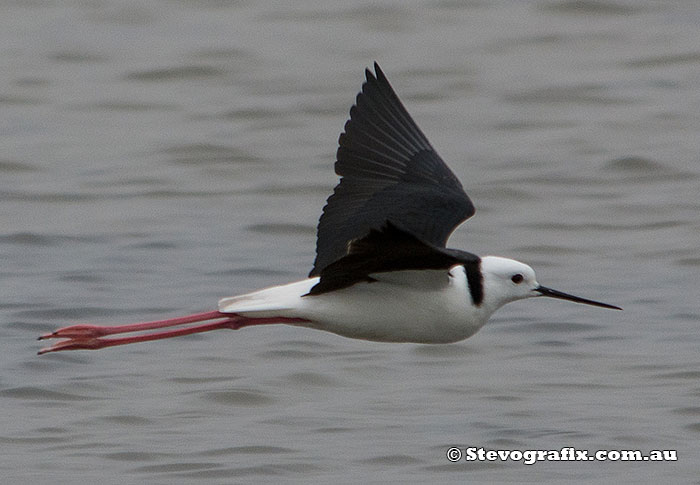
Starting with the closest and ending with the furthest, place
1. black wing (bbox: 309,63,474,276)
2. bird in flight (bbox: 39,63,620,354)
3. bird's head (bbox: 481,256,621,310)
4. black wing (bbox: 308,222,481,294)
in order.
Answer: black wing (bbox: 308,222,481,294)
bird in flight (bbox: 39,63,620,354)
bird's head (bbox: 481,256,621,310)
black wing (bbox: 309,63,474,276)

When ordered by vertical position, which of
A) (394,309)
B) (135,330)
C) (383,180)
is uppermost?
(383,180)

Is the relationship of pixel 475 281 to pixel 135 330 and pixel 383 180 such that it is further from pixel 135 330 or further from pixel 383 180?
pixel 135 330

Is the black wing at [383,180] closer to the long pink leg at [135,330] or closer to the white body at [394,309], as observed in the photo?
the white body at [394,309]

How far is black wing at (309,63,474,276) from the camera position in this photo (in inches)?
266

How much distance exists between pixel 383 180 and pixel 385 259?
4.47ft

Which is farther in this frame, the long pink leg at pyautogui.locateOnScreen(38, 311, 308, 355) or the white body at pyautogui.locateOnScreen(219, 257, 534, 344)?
the long pink leg at pyautogui.locateOnScreen(38, 311, 308, 355)

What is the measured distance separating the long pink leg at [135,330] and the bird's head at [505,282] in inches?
36.1

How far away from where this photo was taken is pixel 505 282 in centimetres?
667

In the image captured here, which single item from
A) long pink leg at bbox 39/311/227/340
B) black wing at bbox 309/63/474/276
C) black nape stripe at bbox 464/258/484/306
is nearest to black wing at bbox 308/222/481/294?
black nape stripe at bbox 464/258/484/306

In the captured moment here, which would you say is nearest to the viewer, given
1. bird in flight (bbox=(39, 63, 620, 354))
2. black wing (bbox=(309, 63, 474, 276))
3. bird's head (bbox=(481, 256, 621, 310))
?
bird in flight (bbox=(39, 63, 620, 354))

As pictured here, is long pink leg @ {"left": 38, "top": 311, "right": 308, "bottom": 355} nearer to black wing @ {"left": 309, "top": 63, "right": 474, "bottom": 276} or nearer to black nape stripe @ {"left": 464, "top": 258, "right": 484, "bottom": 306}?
black wing @ {"left": 309, "top": 63, "right": 474, "bottom": 276}

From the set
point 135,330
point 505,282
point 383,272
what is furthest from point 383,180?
point 135,330

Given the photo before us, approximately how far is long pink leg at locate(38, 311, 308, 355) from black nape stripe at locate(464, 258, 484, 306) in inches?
33.1

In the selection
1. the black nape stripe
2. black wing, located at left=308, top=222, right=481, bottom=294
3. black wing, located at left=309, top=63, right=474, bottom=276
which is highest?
black wing, located at left=309, top=63, right=474, bottom=276
